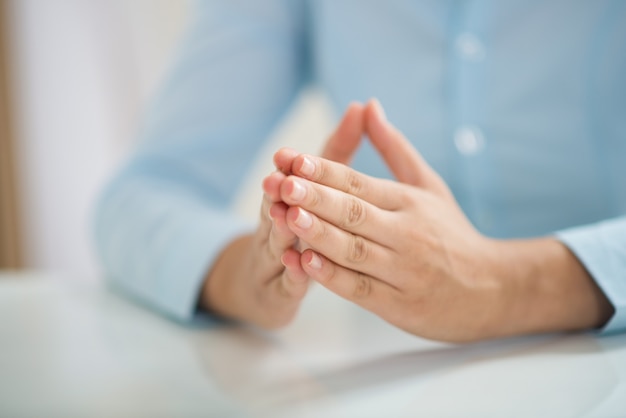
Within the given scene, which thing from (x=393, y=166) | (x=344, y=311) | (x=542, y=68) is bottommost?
(x=344, y=311)

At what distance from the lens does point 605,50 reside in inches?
20.9

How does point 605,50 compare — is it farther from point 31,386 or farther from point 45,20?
point 45,20

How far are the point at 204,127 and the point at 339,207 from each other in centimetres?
36

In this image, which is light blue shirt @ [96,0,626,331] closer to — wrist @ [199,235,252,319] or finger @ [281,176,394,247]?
wrist @ [199,235,252,319]

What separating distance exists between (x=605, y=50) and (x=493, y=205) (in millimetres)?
160

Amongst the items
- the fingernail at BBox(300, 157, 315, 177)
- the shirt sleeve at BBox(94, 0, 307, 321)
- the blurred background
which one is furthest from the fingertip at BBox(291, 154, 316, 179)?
the blurred background

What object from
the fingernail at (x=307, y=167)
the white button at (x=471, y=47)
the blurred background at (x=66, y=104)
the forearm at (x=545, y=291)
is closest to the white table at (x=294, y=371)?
the forearm at (x=545, y=291)

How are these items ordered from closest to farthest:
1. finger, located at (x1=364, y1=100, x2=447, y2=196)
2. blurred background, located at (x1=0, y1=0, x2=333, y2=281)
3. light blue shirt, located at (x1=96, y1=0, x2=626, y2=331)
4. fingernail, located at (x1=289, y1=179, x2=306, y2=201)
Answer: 1. fingernail, located at (x1=289, y1=179, x2=306, y2=201)
2. finger, located at (x1=364, y1=100, x2=447, y2=196)
3. light blue shirt, located at (x1=96, y1=0, x2=626, y2=331)
4. blurred background, located at (x1=0, y1=0, x2=333, y2=281)

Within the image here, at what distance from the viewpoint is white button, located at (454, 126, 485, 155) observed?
0.56 metres

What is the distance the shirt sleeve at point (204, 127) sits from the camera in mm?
546

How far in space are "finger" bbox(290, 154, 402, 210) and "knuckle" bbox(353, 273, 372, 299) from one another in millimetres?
40

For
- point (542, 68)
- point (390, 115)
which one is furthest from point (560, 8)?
point (390, 115)

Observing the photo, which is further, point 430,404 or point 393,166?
point 393,166

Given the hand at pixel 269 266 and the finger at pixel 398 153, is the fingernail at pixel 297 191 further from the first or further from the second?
the finger at pixel 398 153
